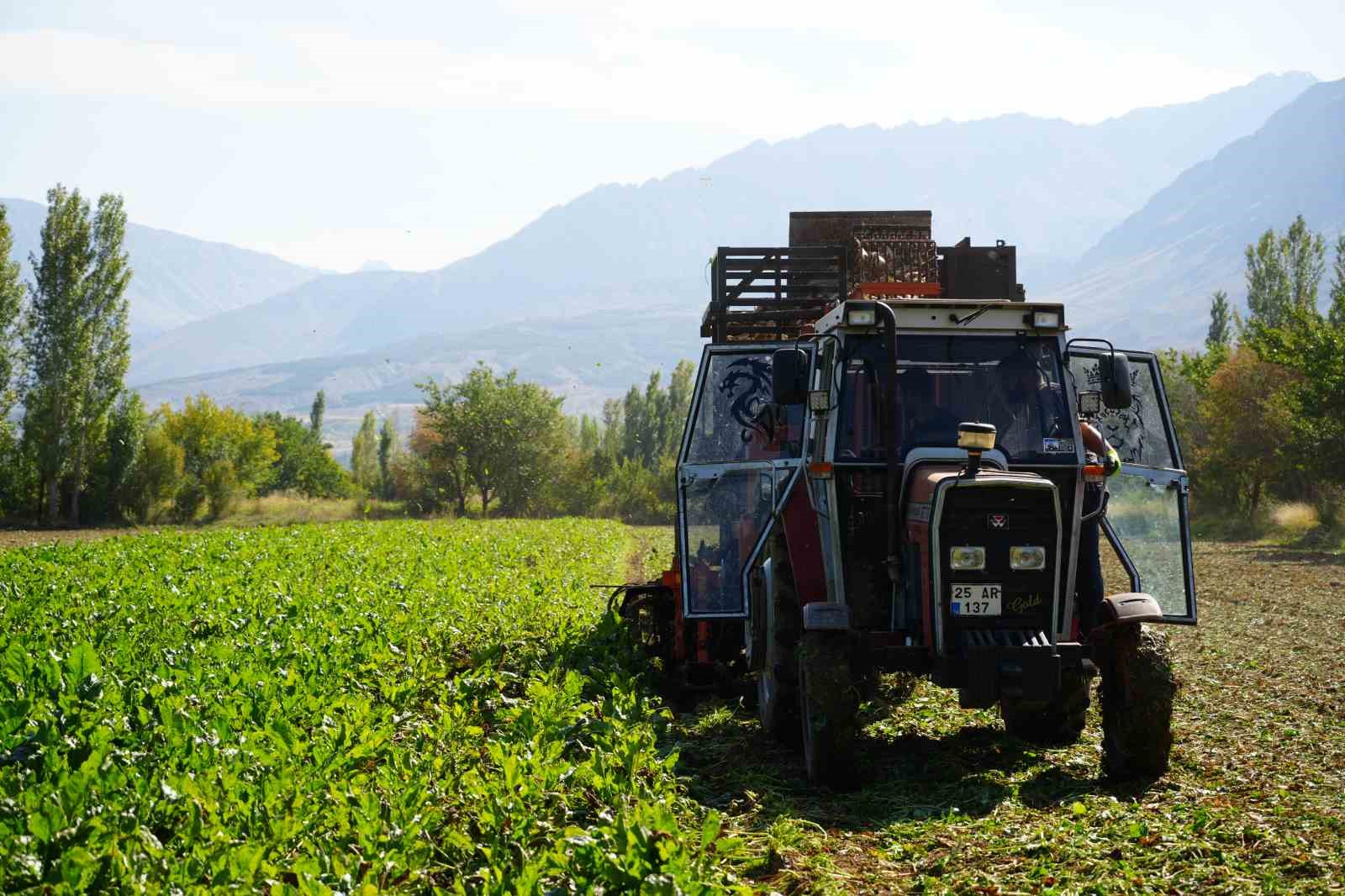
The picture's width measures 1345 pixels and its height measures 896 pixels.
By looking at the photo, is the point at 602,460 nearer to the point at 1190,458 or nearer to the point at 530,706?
the point at 1190,458

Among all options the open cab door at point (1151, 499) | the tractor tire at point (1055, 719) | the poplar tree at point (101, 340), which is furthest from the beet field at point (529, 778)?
the poplar tree at point (101, 340)

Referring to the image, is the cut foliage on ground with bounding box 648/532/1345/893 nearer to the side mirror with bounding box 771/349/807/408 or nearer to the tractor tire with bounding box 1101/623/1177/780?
the tractor tire with bounding box 1101/623/1177/780

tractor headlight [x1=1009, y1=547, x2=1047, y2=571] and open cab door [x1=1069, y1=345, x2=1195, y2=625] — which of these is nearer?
tractor headlight [x1=1009, y1=547, x2=1047, y2=571]

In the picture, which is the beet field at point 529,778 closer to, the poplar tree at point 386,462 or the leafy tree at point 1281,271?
the leafy tree at point 1281,271

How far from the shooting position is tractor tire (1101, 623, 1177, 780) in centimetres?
789

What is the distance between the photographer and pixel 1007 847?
22.2 ft

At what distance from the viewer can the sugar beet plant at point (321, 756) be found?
17.2 feet

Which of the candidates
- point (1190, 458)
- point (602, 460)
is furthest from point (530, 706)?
point (602, 460)

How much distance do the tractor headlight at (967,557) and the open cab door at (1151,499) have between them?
6.69 ft

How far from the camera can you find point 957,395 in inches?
341

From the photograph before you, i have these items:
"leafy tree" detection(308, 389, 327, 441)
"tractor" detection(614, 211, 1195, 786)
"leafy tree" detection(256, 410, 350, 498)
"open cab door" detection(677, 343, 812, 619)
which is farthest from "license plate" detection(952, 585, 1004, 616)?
"leafy tree" detection(308, 389, 327, 441)

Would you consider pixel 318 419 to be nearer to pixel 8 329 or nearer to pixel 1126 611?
pixel 8 329

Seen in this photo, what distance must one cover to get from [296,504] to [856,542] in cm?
6176

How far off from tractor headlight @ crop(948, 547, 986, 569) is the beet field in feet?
4.83
